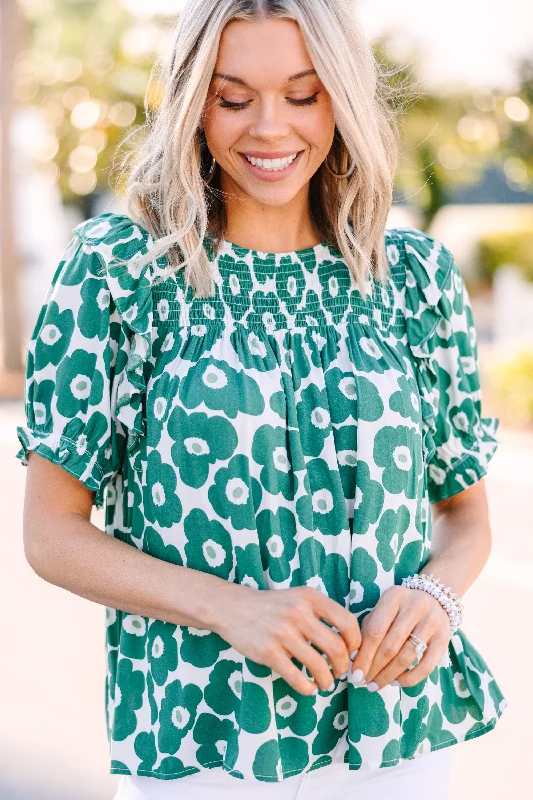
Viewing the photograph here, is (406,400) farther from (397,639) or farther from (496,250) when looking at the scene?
(496,250)

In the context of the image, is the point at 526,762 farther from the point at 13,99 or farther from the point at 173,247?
the point at 13,99

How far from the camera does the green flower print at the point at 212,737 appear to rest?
1.79m

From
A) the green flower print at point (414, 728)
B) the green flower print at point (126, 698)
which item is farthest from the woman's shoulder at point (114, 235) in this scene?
the green flower print at point (414, 728)

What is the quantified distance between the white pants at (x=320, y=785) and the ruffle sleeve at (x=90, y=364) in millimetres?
539

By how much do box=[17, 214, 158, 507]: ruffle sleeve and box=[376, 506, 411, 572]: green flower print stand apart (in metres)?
0.46

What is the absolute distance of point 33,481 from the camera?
6.00ft

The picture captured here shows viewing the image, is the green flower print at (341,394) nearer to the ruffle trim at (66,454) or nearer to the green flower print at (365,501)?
the green flower print at (365,501)

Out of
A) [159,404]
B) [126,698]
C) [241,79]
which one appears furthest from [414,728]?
[241,79]

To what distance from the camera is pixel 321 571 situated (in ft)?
5.99

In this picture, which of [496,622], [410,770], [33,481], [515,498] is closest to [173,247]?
[33,481]

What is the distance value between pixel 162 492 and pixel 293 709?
45cm

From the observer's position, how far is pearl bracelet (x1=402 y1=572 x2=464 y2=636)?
1866 mm

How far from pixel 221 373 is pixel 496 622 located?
3.93 metres

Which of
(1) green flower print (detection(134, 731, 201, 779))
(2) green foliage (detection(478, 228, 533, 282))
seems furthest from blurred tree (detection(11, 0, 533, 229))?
(1) green flower print (detection(134, 731, 201, 779))
